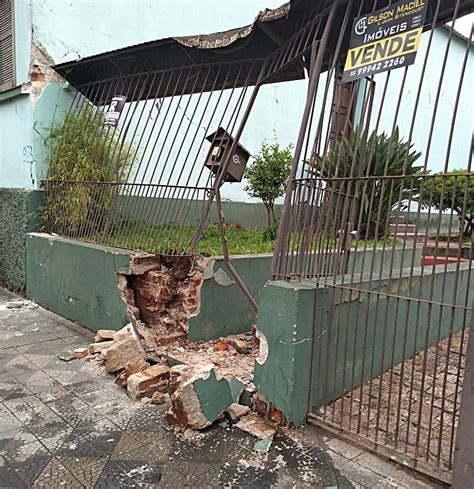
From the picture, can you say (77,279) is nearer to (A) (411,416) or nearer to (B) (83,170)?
(B) (83,170)

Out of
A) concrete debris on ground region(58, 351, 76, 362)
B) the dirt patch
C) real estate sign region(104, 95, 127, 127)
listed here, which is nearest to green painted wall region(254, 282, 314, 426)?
the dirt patch

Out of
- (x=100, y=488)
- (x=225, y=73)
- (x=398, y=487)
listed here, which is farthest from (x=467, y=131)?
(x=100, y=488)

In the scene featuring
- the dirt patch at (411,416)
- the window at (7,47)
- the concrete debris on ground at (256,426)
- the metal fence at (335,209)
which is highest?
the window at (7,47)

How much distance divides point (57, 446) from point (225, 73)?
3840mm

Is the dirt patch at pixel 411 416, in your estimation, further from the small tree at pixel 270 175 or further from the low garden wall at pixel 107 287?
the small tree at pixel 270 175

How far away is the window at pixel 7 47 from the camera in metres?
6.39

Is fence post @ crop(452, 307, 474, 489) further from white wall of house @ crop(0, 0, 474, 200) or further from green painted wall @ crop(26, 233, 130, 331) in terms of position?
white wall of house @ crop(0, 0, 474, 200)

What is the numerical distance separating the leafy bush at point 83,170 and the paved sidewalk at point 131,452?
241 cm

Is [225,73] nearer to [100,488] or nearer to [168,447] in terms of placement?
[168,447]

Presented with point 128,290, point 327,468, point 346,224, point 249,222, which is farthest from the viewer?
point 249,222

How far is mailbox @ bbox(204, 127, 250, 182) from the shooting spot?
4.50 m

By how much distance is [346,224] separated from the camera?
3395mm

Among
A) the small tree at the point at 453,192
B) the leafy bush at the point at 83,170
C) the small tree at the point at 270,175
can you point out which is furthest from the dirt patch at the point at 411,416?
the small tree at the point at 270,175

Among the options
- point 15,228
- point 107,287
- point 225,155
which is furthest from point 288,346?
point 15,228
